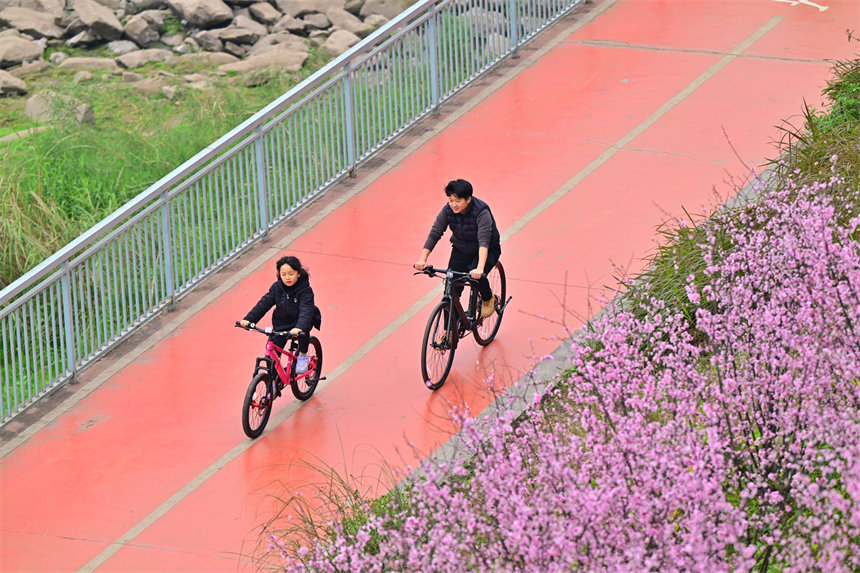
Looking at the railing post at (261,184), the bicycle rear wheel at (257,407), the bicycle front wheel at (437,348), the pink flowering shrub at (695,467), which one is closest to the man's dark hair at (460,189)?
the bicycle front wheel at (437,348)

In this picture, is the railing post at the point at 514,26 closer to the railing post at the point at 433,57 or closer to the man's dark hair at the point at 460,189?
the railing post at the point at 433,57

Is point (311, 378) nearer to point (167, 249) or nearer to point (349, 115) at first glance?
point (167, 249)

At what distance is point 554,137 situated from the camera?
14.9 metres

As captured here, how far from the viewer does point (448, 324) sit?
1023cm

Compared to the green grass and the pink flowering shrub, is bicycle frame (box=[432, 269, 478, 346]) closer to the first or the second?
the pink flowering shrub

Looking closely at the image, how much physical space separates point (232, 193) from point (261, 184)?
1.04ft

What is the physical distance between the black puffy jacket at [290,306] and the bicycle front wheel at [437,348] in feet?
2.96

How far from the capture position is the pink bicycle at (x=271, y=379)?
997 cm

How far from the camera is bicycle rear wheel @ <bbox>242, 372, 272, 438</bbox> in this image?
9.92 m

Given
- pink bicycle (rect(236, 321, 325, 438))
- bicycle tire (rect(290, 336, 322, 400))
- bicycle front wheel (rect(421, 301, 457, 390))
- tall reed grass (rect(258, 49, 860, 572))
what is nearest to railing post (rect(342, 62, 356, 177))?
bicycle tire (rect(290, 336, 322, 400))

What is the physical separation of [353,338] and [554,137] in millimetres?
4496

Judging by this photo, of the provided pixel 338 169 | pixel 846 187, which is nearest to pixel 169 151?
pixel 338 169

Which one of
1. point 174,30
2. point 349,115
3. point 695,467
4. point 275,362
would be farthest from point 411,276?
point 174,30

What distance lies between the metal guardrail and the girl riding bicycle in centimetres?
227
